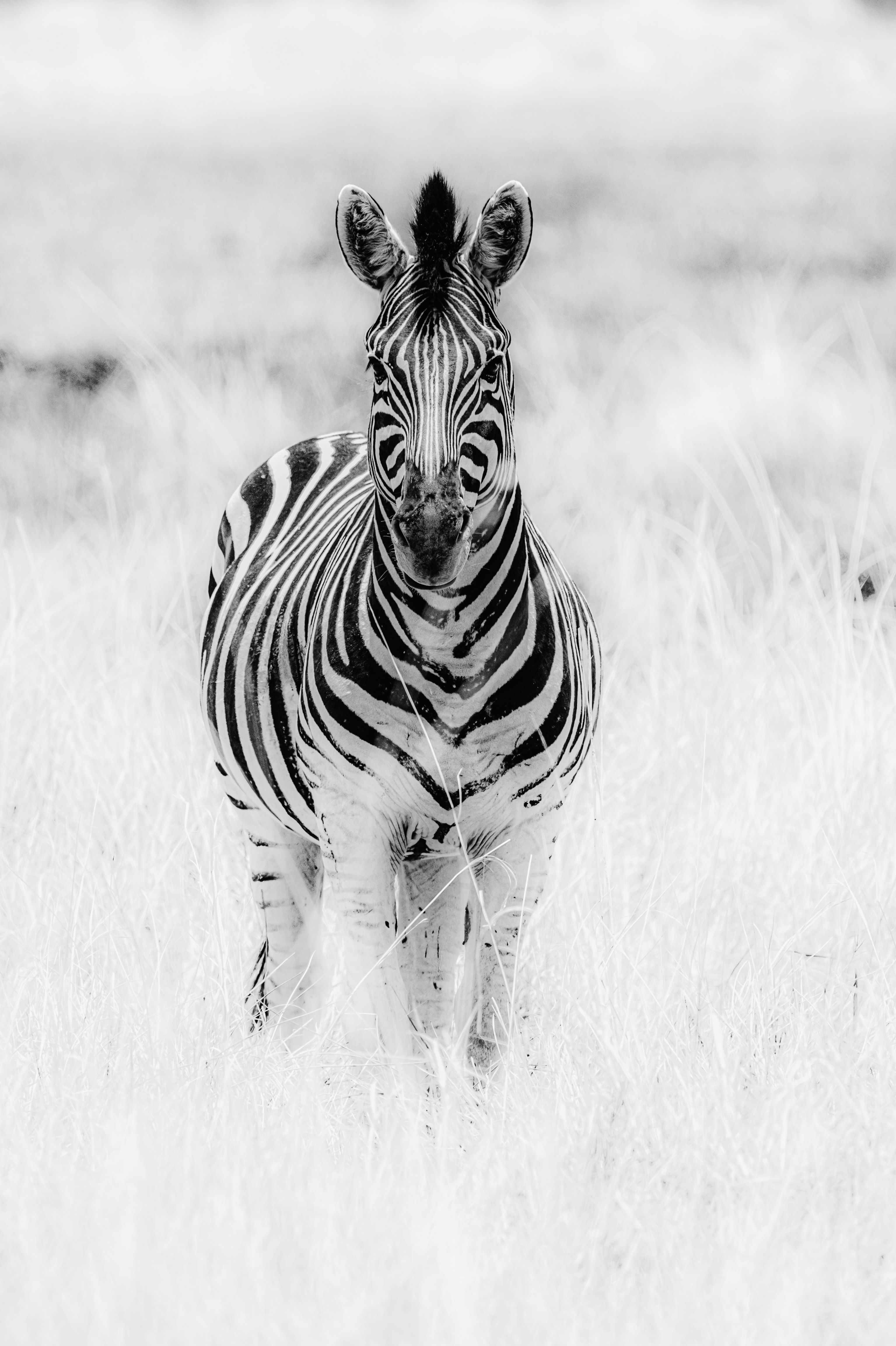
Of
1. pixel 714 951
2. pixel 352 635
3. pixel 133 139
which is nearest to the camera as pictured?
pixel 352 635

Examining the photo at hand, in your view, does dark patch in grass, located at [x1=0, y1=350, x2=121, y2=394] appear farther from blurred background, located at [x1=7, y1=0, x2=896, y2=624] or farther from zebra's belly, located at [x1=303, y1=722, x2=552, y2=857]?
zebra's belly, located at [x1=303, y1=722, x2=552, y2=857]

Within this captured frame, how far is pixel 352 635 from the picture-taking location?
9.74 feet

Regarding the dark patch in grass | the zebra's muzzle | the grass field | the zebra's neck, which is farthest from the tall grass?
the dark patch in grass

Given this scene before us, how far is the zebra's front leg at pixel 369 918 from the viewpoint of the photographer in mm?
2979

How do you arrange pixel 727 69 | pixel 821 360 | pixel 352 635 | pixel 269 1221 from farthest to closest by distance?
pixel 727 69 → pixel 821 360 → pixel 352 635 → pixel 269 1221

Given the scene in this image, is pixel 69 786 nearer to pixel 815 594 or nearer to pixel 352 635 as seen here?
pixel 352 635

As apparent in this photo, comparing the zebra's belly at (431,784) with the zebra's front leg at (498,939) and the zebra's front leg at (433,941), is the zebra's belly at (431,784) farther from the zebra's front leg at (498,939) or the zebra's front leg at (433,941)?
the zebra's front leg at (433,941)

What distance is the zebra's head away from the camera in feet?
8.43

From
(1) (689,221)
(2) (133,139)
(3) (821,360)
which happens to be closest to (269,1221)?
(3) (821,360)

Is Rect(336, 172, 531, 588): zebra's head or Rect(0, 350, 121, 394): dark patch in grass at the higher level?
Rect(0, 350, 121, 394): dark patch in grass

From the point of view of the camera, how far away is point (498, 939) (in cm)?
324

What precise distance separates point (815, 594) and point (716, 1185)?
400 cm

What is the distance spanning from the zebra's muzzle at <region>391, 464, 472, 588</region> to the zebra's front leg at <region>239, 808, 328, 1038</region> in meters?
1.36

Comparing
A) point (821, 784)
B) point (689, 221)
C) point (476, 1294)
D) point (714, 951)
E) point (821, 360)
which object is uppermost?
point (689, 221)
